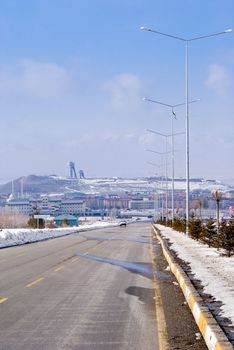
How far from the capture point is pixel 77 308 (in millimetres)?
12594

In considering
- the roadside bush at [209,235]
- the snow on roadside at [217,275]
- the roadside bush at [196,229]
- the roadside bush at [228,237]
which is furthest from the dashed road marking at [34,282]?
the roadside bush at [196,229]

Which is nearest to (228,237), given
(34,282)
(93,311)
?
(34,282)

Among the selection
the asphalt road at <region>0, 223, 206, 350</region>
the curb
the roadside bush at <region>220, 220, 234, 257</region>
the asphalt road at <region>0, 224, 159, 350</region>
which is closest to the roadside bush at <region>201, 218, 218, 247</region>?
the roadside bush at <region>220, 220, 234, 257</region>

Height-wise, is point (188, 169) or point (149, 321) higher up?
point (188, 169)

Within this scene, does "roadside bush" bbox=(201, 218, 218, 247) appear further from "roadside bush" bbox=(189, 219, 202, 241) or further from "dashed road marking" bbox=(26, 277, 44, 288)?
"dashed road marking" bbox=(26, 277, 44, 288)

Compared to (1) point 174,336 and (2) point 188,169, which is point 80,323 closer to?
(1) point 174,336

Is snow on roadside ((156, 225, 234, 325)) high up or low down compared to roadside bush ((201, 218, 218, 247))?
down

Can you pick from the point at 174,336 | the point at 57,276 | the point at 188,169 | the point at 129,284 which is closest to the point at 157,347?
the point at 174,336

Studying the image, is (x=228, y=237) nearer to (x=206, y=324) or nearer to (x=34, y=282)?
(x=34, y=282)

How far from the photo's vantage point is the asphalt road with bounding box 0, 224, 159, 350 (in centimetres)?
938

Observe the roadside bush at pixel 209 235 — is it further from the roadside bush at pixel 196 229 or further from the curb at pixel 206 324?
the curb at pixel 206 324

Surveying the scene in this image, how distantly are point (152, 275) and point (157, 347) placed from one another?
36.3 feet

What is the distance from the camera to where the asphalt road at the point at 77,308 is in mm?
9375

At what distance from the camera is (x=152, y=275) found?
782 inches
